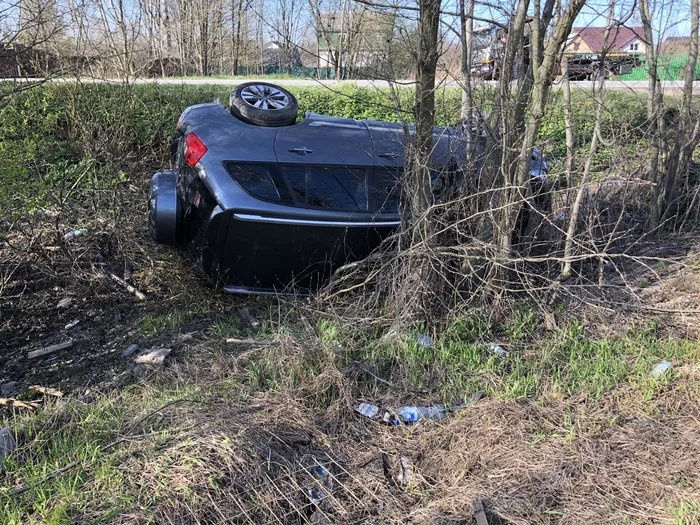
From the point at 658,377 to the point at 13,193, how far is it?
5.74 m

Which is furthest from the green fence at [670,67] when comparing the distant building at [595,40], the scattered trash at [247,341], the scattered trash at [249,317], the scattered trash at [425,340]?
the scattered trash at [247,341]

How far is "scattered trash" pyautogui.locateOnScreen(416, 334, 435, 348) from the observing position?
4230 millimetres

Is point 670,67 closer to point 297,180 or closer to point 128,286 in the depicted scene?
point 297,180

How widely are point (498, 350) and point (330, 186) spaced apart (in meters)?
2.05

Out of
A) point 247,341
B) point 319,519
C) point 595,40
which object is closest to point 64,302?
point 247,341

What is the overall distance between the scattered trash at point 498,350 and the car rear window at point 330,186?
1.68 metres

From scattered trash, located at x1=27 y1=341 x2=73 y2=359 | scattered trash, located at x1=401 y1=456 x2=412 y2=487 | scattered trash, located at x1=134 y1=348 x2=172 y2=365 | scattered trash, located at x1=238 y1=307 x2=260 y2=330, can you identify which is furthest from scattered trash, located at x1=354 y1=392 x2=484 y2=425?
scattered trash, located at x1=27 y1=341 x2=73 y2=359

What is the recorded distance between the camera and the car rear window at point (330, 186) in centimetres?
488

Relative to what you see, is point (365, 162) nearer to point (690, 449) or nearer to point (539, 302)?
point (539, 302)

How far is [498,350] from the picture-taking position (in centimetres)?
424

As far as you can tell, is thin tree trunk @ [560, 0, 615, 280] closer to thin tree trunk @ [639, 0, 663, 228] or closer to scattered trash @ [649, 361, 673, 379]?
scattered trash @ [649, 361, 673, 379]

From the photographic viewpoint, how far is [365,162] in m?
5.02

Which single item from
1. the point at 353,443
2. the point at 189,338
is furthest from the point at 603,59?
the point at 189,338

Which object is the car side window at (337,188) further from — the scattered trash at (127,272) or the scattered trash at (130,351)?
the scattered trash at (127,272)
